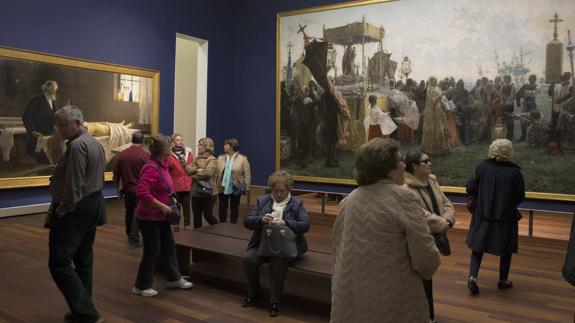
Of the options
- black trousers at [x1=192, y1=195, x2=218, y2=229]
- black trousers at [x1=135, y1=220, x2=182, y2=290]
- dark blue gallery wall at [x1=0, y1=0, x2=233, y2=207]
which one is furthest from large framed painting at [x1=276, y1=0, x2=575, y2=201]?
black trousers at [x1=135, y1=220, x2=182, y2=290]

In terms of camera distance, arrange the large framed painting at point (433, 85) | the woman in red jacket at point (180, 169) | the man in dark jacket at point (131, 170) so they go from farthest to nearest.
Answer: the large framed painting at point (433, 85), the woman in red jacket at point (180, 169), the man in dark jacket at point (131, 170)

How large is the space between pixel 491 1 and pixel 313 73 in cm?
438

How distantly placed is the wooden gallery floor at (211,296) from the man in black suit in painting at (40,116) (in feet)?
10.0

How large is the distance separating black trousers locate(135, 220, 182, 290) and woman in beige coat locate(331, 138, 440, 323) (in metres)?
3.02

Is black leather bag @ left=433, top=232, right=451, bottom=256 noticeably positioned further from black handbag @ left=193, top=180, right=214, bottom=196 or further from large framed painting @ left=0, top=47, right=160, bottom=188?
large framed painting @ left=0, top=47, right=160, bottom=188

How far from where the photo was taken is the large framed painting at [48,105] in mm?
9711

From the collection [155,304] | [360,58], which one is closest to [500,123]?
[360,58]

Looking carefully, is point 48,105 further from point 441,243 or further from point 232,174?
point 441,243

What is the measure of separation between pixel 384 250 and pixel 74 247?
110 inches

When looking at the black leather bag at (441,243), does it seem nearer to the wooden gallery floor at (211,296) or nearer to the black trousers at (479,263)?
the wooden gallery floor at (211,296)

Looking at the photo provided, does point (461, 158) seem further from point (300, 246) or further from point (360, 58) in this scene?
point (300, 246)

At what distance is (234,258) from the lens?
239 inches

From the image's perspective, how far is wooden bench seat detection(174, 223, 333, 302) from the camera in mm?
5004

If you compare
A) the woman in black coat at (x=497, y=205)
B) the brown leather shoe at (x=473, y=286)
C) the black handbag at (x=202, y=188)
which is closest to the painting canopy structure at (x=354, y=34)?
the black handbag at (x=202, y=188)
